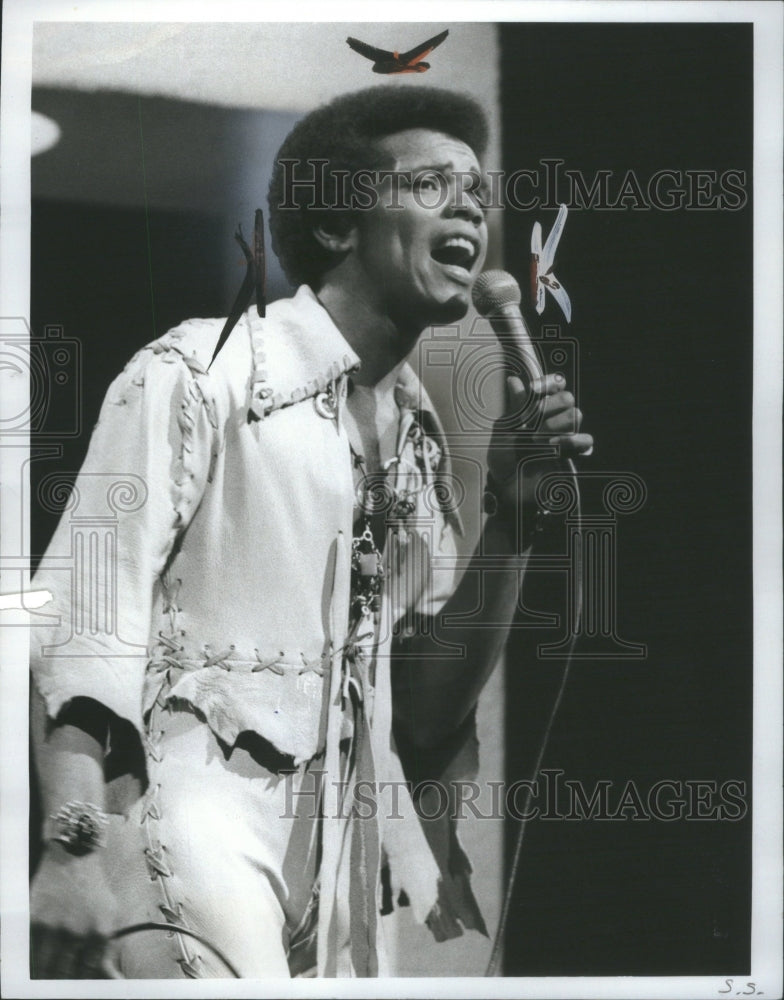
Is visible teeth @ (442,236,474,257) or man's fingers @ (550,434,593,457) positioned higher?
visible teeth @ (442,236,474,257)

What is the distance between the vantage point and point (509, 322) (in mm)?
2090

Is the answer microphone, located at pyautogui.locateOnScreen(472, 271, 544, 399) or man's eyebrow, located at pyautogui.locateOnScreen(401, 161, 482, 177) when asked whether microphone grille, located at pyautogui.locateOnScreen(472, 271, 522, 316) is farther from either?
man's eyebrow, located at pyautogui.locateOnScreen(401, 161, 482, 177)

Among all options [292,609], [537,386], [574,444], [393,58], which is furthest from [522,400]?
[393,58]

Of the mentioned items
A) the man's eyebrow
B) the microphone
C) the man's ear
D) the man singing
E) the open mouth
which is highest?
the man's eyebrow

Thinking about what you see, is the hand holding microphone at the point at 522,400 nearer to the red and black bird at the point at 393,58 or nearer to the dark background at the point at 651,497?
A: the dark background at the point at 651,497

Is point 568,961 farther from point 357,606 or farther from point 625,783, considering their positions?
point 357,606

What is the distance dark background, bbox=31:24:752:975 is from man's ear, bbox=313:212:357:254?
152 mm

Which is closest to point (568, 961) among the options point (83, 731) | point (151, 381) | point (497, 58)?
point (83, 731)

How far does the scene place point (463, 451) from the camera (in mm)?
2090

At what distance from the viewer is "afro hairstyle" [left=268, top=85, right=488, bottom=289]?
207 centimetres

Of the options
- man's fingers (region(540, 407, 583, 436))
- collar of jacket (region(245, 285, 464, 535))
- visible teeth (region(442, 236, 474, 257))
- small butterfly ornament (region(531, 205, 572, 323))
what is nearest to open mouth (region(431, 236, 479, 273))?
visible teeth (region(442, 236, 474, 257))

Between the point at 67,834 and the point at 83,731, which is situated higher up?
the point at 83,731

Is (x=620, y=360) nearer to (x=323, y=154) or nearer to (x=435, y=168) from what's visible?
(x=435, y=168)

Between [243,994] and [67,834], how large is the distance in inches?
20.4
